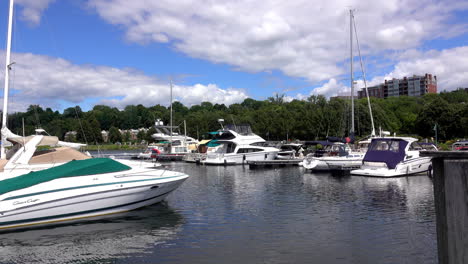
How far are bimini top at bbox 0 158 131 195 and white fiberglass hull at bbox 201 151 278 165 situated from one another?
3046 centimetres

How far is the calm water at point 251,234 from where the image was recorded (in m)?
10.7

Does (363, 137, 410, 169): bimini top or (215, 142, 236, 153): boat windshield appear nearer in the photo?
(363, 137, 410, 169): bimini top

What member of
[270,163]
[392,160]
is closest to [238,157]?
[270,163]

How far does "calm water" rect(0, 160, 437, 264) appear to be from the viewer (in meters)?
10.7

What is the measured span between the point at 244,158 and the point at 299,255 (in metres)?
36.3

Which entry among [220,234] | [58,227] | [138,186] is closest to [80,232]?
[58,227]

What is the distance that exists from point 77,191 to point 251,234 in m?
6.69

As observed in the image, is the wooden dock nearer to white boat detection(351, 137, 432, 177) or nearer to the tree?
white boat detection(351, 137, 432, 177)

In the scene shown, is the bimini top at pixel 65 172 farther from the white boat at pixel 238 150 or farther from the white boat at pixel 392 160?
the white boat at pixel 238 150

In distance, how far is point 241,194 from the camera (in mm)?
22250

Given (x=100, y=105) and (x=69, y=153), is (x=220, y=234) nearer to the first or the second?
(x=69, y=153)

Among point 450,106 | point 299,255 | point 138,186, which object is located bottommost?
point 299,255

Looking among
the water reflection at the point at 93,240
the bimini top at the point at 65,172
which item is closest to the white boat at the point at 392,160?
the water reflection at the point at 93,240

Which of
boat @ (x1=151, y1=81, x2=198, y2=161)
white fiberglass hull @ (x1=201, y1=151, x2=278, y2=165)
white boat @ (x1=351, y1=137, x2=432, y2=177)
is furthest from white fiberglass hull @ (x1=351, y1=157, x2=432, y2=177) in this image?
boat @ (x1=151, y1=81, x2=198, y2=161)
